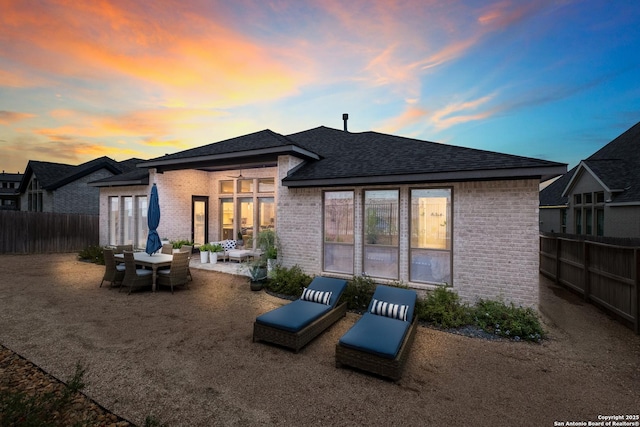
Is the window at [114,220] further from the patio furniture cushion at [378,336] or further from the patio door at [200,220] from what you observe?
the patio furniture cushion at [378,336]

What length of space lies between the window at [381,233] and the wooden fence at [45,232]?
1974cm

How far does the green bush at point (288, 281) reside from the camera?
866 cm

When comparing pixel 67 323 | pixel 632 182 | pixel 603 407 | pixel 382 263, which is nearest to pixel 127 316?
pixel 67 323

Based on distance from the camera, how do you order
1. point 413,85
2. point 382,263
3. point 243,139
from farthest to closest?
point 413,85, point 243,139, point 382,263

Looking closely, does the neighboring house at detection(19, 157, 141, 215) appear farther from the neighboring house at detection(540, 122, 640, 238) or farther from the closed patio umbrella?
the neighboring house at detection(540, 122, 640, 238)

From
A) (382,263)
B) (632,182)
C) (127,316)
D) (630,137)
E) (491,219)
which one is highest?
(630,137)

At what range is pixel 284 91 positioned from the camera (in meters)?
13.2

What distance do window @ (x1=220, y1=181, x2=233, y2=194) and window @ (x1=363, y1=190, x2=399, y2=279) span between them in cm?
927

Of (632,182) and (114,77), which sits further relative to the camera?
(632,182)

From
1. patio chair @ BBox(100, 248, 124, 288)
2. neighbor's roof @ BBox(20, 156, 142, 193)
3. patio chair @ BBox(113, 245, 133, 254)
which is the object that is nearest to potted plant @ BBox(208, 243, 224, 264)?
patio chair @ BBox(113, 245, 133, 254)

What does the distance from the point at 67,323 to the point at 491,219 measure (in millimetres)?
10792

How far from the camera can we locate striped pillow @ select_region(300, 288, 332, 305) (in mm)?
6740

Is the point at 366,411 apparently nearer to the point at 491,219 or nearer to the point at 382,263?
the point at 382,263

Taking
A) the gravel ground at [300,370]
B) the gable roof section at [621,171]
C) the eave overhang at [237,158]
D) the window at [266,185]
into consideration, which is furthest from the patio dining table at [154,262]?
the gable roof section at [621,171]
